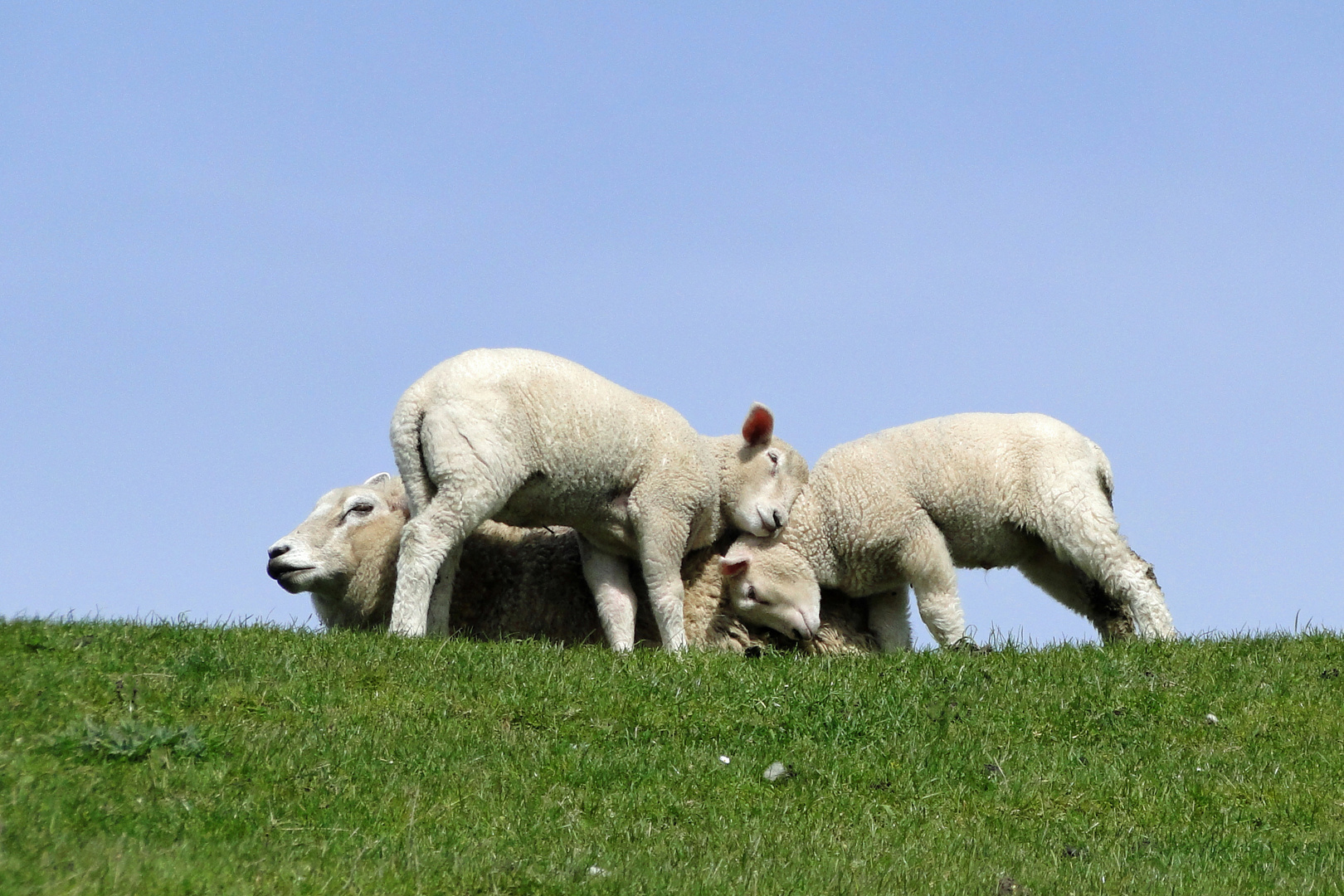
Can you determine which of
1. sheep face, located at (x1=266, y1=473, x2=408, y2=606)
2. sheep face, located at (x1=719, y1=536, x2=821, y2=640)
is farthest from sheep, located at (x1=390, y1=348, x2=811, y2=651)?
sheep face, located at (x1=266, y1=473, x2=408, y2=606)

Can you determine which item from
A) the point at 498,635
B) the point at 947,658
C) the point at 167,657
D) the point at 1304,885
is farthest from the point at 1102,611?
the point at 167,657

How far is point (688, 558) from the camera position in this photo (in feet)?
39.1

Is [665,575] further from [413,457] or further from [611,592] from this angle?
[413,457]

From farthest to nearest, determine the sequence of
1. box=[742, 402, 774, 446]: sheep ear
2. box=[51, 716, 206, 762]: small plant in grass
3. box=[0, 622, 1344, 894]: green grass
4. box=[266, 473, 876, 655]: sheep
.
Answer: box=[742, 402, 774, 446]: sheep ear → box=[266, 473, 876, 655]: sheep → box=[51, 716, 206, 762]: small plant in grass → box=[0, 622, 1344, 894]: green grass

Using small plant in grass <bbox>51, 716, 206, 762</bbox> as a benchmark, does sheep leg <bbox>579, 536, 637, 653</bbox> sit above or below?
above

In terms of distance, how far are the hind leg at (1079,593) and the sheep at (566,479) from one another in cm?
232

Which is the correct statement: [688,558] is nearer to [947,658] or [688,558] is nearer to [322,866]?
[947,658]

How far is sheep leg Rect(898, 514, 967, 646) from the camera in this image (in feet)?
37.5

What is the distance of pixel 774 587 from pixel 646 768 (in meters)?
4.22

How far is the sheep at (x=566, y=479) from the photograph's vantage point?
10.3 metres

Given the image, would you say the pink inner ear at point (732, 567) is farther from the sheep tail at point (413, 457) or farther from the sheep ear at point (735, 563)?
the sheep tail at point (413, 457)

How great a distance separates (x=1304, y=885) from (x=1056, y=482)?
5523 mm

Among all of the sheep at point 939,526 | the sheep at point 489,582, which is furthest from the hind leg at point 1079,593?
the sheep at point 489,582

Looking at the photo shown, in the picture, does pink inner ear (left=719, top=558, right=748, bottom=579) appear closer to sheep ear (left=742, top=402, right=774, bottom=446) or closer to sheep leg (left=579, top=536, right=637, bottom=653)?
sheep leg (left=579, top=536, right=637, bottom=653)
